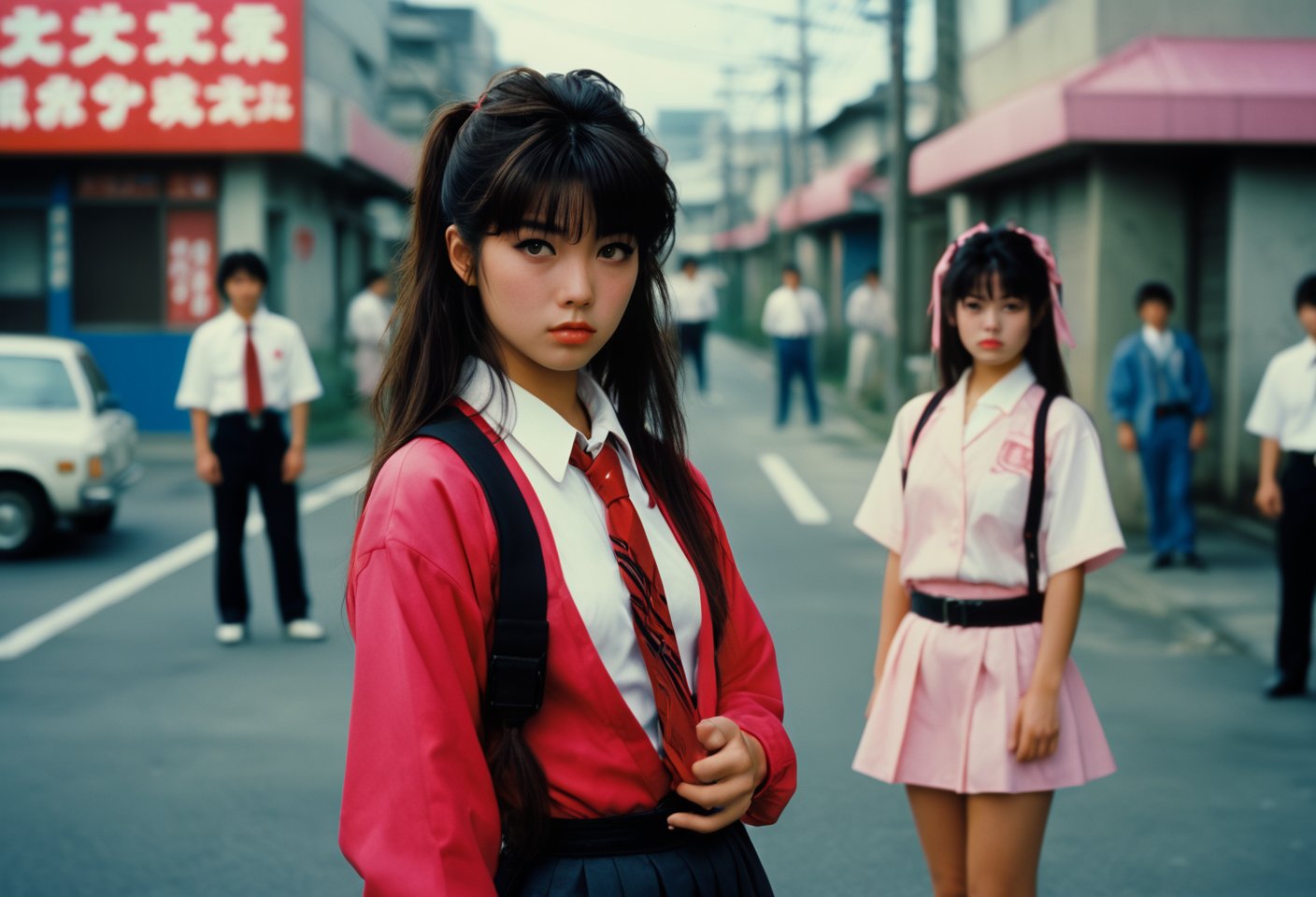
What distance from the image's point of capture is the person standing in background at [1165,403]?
1030 centimetres

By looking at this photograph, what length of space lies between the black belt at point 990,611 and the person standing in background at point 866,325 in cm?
1795

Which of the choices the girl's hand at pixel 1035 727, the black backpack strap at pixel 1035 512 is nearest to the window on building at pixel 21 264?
the black backpack strap at pixel 1035 512

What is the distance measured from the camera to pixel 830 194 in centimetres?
3002

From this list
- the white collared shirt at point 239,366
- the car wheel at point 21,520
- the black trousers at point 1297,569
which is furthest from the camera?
the car wheel at point 21,520

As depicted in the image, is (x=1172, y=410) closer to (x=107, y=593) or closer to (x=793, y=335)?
(x=107, y=593)

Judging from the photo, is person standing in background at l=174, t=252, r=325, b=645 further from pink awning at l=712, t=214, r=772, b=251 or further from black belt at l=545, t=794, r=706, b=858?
pink awning at l=712, t=214, r=772, b=251

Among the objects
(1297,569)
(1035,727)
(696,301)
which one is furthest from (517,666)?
(696,301)

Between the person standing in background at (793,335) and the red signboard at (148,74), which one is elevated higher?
the red signboard at (148,74)

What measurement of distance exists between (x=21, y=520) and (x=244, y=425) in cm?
371

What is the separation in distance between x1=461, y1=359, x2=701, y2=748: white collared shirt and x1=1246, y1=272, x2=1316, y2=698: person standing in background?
19.1 feet

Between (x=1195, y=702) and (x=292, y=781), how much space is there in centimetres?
397

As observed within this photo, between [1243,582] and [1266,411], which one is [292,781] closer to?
[1266,411]

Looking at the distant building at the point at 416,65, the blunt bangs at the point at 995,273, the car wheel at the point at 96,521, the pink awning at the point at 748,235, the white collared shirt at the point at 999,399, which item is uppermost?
the distant building at the point at 416,65

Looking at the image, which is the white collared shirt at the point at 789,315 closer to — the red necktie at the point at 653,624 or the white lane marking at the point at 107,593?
the white lane marking at the point at 107,593
